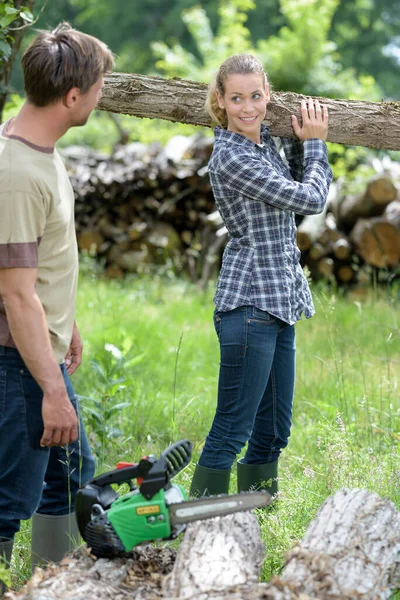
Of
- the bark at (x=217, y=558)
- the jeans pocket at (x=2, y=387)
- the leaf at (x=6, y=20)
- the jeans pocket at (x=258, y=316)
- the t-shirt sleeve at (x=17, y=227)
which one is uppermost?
the leaf at (x=6, y=20)

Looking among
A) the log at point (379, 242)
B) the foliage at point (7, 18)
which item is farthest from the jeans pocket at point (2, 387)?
the log at point (379, 242)

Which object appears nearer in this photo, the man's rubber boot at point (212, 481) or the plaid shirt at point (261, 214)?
the plaid shirt at point (261, 214)

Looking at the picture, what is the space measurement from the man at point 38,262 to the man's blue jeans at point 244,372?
2.04 feet

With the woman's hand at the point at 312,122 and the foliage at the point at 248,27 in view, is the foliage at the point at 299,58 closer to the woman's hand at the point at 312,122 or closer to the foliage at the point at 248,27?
the woman's hand at the point at 312,122

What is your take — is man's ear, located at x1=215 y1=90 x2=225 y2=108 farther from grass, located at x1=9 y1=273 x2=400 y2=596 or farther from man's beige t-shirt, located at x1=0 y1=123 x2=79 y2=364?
grass, located at x1=9 y1=273 x2=400 y2=596

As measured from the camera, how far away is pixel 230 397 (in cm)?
260

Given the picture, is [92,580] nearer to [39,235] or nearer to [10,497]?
[10,497]

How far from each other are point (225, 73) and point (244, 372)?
1038 mm

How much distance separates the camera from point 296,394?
14.6 ft

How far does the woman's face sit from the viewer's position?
256 cm

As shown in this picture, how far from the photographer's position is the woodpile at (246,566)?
181 centimetres

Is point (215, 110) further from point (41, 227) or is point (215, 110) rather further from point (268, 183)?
point (41, 227)

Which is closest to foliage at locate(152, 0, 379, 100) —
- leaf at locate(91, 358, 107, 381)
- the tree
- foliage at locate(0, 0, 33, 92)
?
the tree

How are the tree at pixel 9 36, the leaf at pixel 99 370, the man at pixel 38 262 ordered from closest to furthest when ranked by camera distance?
the man at pixel 38 262 < the tree at pixel 9 36 < the leaf at pixel 99 370
